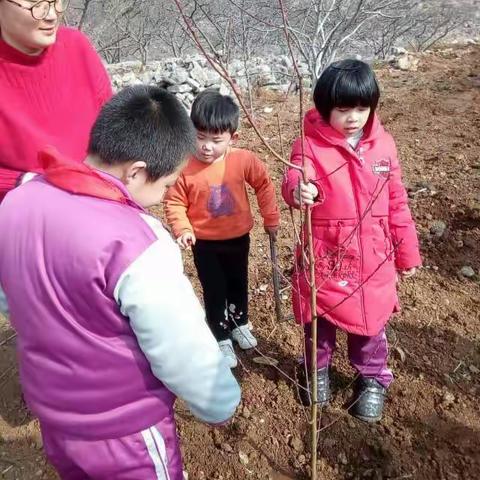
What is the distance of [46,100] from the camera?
5.46ft

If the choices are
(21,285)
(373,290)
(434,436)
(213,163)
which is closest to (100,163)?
(21,285)

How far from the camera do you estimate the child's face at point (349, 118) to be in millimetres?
1829

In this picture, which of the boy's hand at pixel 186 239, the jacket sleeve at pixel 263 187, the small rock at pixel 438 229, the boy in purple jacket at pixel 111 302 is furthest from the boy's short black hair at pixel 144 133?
the small rock at pixel 438 229

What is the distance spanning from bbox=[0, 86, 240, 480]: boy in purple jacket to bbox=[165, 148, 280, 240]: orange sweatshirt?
0.91 meters

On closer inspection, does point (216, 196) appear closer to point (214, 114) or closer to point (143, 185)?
point (214, 114)

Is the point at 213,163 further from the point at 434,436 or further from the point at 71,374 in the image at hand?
the point at 434,436

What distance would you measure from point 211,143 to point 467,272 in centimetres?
191

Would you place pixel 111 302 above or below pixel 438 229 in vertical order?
above

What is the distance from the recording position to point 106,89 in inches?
73.1

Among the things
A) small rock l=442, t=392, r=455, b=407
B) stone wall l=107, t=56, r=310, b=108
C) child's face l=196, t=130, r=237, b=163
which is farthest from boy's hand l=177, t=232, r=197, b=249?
→ stone wall l=107, t=56, r=310, b=108

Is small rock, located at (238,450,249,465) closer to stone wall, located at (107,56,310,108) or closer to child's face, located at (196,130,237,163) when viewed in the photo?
child's face, located at (196,130,237,163)

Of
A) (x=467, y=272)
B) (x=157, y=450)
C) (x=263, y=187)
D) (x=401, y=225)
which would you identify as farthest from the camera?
(x=467, y=272)

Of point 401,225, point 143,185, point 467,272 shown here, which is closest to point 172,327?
point 143,185

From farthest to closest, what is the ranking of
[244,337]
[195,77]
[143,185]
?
[195,77] → [244,337] → [143,185]
